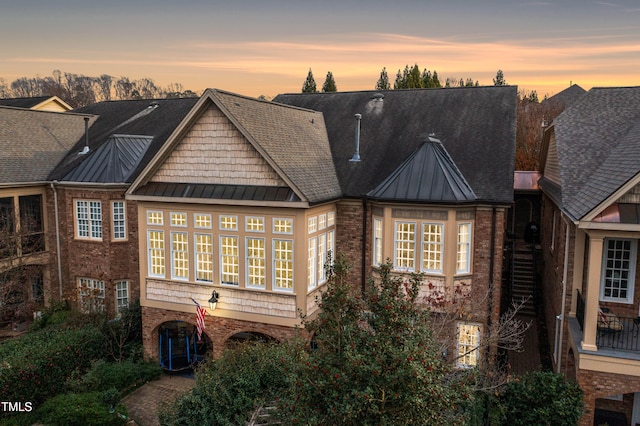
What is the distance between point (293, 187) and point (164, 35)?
14.9 m

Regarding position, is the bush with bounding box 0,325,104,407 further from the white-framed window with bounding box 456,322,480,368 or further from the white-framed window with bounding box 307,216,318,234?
the white-framed window with bounding box 456,322,480,368

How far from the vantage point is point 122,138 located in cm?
2214

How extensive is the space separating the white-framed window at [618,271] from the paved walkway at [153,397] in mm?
14285

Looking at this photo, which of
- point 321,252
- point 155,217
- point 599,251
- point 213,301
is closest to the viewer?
point 599,251

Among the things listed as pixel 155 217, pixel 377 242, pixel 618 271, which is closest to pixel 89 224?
pixel 155 217

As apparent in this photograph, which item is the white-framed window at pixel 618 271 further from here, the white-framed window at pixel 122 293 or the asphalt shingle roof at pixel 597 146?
the white-framed window at pixel 122 293

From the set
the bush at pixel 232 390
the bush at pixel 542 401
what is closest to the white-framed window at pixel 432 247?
the bush at pixel 542 401

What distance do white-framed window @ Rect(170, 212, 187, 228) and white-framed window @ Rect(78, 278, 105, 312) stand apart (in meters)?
5.26

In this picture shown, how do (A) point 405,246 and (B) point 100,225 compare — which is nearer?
(A) point 405,246

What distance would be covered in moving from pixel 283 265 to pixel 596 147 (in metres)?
11.5

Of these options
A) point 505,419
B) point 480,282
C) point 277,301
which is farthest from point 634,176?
point 277,301

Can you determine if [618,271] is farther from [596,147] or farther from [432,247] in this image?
[432,247]

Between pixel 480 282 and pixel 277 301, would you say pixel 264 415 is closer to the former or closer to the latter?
pixel 277 301

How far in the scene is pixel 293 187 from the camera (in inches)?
594
